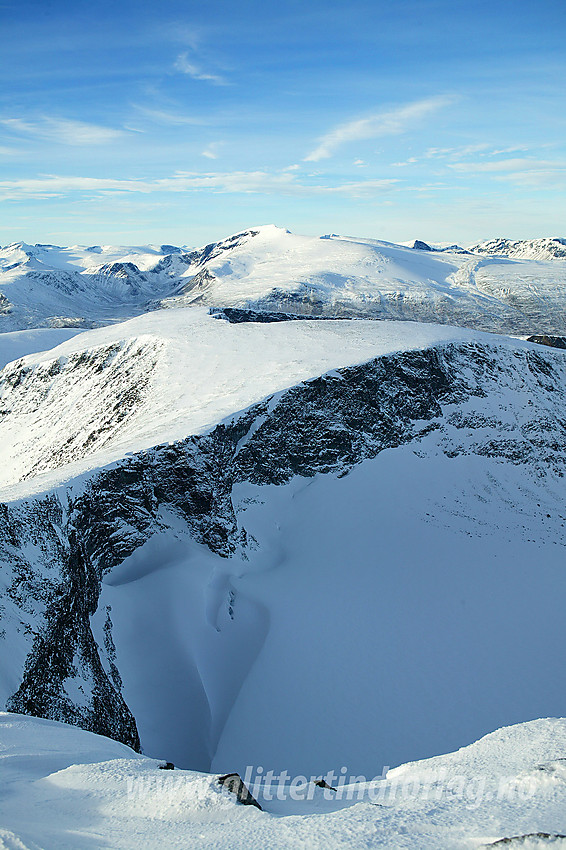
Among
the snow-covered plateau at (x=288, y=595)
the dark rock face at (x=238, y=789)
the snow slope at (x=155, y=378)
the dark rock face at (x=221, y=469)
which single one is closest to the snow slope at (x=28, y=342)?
the snow slope at (x=155, y=378)

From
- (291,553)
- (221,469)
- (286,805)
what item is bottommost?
(291,553)

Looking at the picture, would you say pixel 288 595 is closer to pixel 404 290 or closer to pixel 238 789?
pixel 238 789

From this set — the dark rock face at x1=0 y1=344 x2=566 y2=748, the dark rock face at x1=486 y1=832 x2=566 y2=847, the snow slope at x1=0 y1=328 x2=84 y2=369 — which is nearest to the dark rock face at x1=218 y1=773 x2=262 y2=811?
the dark rock face at x1=486 y1=832 x2=566 y2=847

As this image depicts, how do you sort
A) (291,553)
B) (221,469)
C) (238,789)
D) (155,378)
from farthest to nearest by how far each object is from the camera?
(155,378) → (221,469) → (291,553) → (238,789)

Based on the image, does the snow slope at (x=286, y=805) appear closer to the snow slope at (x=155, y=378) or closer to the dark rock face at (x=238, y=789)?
the dark rock face at (x=238, y=789)

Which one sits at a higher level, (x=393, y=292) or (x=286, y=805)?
(x=393, y=292)

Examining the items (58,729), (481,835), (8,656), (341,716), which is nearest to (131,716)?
(8,656)

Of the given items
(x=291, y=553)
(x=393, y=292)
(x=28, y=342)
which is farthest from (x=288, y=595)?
(x=393, y=292)
